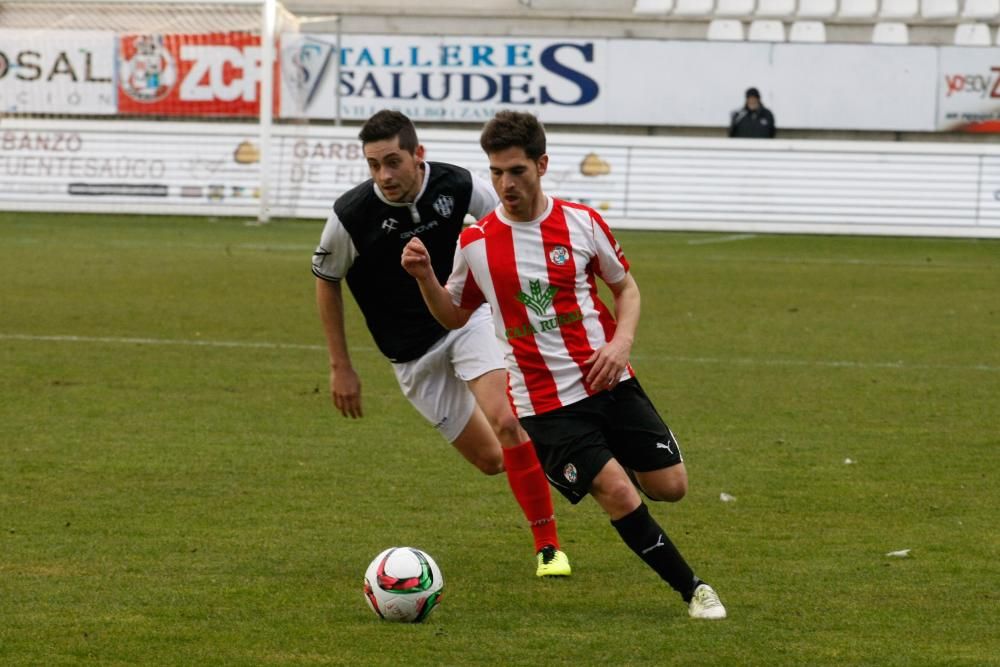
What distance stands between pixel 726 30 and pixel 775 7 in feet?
6.84

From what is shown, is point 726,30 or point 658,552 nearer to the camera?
point 658,552

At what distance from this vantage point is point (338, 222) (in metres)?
6.46

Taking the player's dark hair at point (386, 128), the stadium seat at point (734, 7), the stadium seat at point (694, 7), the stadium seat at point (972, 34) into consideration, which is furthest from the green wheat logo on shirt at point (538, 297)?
the stadium seat at point (734, 7)

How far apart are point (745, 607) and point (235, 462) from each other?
352 cm

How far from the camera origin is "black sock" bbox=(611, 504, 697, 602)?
5.40m

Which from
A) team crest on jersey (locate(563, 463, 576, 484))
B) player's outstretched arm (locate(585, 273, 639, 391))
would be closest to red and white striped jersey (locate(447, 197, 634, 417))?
player's outstretched arm (locate(585, 273, 639, 391))

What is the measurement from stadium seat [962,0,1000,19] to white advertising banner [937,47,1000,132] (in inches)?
115

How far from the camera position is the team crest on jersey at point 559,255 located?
570cm

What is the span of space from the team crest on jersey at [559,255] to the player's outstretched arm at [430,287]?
0.39m

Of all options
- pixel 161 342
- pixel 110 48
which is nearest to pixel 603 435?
pixel 161 342

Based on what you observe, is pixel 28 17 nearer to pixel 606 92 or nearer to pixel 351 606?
pixel 606 92

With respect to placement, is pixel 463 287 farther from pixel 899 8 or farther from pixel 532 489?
pixel 899 8

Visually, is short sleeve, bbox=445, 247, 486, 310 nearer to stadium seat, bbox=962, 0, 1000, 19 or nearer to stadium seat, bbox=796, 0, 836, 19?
stadium seat, bbox=796, 0, 836, 19

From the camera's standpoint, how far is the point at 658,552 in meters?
5.41
